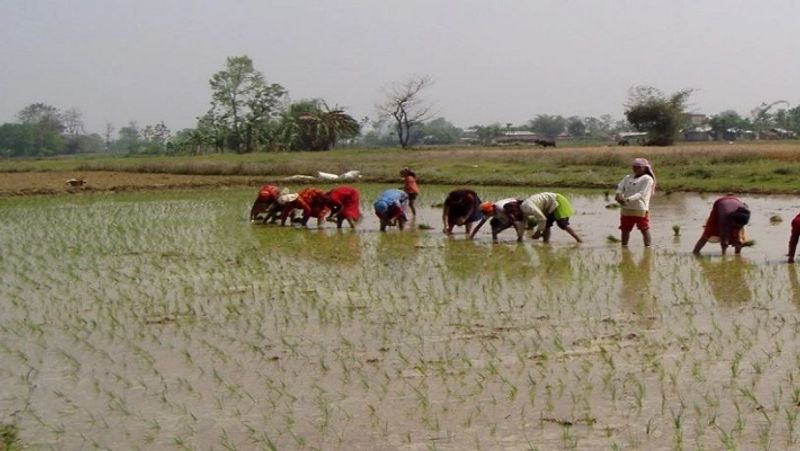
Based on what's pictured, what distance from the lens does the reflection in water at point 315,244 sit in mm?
10705

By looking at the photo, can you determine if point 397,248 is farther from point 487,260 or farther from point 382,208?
point 382,208

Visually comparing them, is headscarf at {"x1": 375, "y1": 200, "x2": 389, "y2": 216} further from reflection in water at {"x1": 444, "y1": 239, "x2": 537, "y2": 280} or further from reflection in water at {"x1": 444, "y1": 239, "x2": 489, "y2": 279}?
reflection in water at {"x1": 444, "y1": 239, "x2": 537, "y2": 280}

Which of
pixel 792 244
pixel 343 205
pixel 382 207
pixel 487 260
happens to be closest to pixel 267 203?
pixel 343 205

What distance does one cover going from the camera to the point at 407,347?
241 inches

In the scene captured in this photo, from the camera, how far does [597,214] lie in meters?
15.3

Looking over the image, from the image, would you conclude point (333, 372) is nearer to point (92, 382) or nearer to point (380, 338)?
point (380, 338)

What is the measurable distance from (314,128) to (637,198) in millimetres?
39566

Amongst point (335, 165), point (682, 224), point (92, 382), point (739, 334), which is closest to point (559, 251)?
point (682, 224)

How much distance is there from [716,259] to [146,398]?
20.8 feet

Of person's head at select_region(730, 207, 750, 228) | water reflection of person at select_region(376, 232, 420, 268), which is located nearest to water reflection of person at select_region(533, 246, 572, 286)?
water reflection of person at select_region(376, 232, 420, 268)

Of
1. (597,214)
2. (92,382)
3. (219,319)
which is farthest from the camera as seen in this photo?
(597,214)

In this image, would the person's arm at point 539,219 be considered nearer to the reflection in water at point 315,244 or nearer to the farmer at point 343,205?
the reflection in water at point 315,244

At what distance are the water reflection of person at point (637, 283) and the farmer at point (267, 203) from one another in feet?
20.8

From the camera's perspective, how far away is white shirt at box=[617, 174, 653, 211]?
10.4 meters
